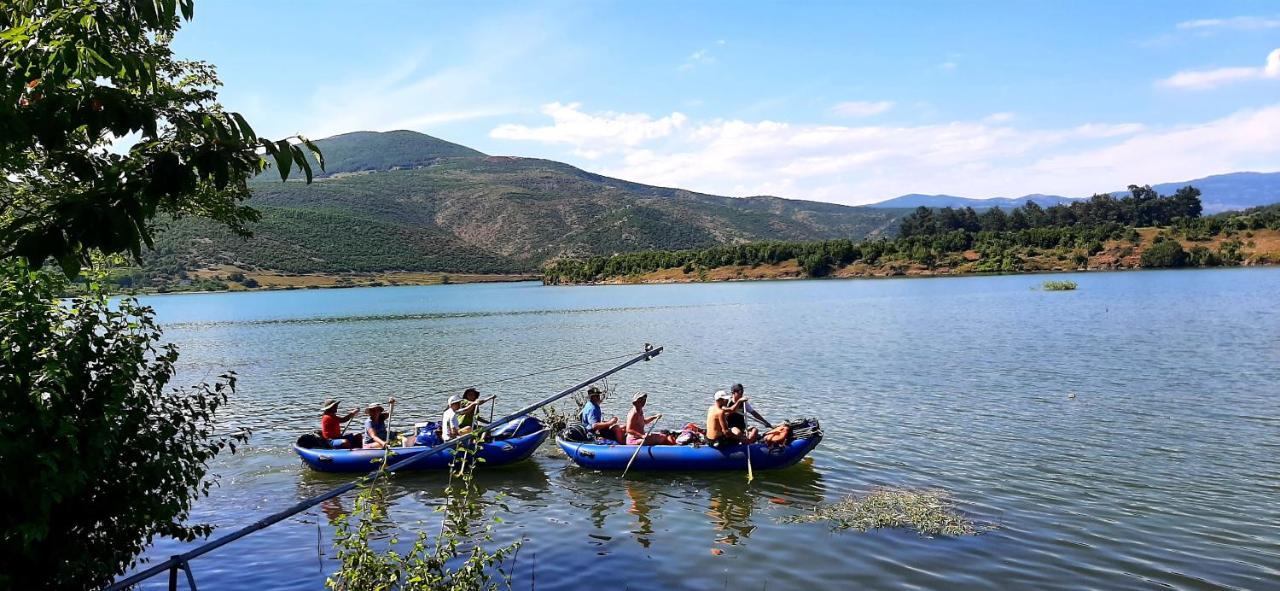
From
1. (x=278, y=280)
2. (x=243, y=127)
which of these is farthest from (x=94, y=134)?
(x=278, y=280)

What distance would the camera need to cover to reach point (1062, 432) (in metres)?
18.3

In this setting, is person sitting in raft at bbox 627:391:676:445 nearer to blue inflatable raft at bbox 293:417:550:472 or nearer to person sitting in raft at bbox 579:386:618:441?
person sitting in raft at bbox 579:386:618:441

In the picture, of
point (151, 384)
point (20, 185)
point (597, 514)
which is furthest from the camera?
point (597, 514)

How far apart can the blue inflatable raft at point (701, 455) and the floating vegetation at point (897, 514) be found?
2.08 metres

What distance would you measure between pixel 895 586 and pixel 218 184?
9.36 meters

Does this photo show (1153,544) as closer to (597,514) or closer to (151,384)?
(597,514)

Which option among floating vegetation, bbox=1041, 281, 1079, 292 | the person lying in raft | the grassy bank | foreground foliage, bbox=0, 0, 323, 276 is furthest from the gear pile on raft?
the grassy bank

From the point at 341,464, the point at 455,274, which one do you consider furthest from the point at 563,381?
the point at 455,274

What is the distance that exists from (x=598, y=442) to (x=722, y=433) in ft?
9.46

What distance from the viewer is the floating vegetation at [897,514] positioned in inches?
481

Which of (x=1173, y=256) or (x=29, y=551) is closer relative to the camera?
(x=29, y=551)

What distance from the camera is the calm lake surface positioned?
36.5 ft

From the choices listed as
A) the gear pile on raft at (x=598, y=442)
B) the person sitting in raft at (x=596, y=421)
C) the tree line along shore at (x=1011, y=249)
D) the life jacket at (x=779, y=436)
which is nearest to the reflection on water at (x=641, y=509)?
the gear pile on raft at (x=598, y=442)

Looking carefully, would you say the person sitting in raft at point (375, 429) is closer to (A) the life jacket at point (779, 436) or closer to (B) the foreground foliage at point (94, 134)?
(A) the life jacket at point (779, 436)
